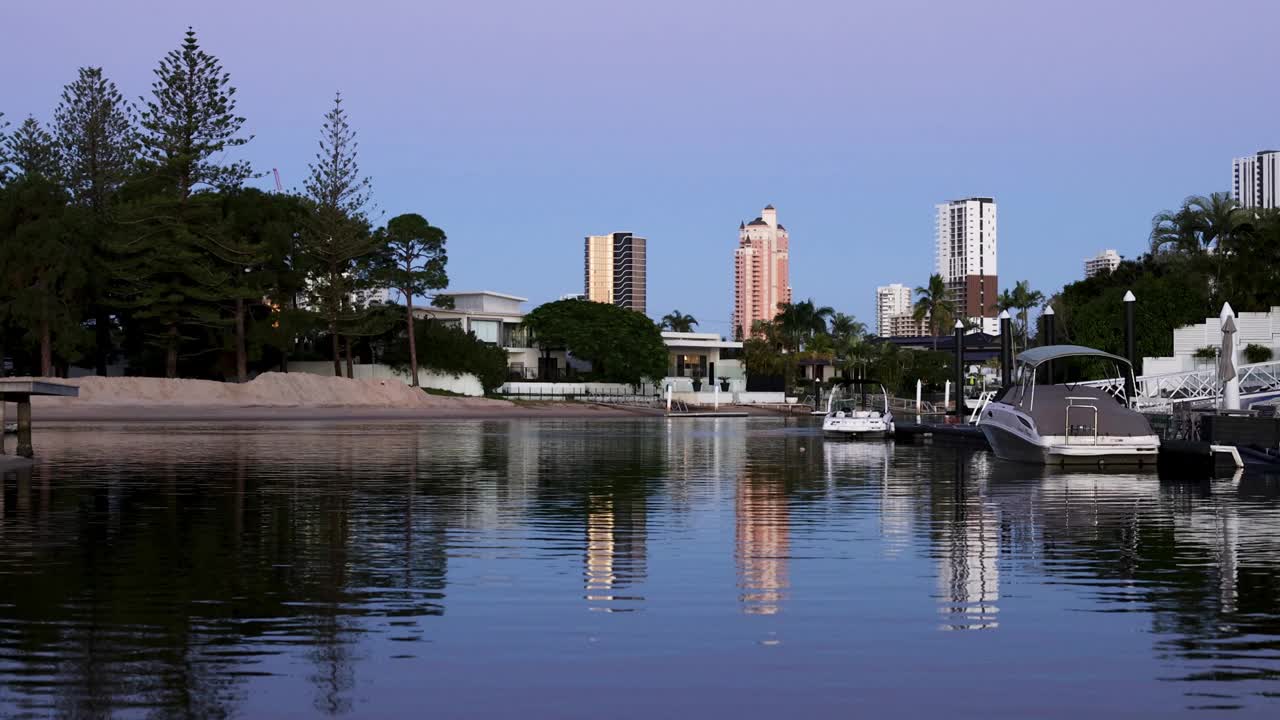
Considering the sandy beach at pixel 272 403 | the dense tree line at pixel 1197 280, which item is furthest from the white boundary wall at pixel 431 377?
the dense tree line at pixel 1197 280

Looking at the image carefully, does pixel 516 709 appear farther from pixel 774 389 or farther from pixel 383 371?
pixel 774 389

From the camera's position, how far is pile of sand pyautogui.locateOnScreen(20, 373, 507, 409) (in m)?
78.7

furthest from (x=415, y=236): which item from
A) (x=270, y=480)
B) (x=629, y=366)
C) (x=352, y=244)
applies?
(x=270, y=480)

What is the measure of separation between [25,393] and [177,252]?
51.7 m

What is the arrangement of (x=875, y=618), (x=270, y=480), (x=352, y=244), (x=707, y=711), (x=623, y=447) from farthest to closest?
(x=352, y=244), (x=623, y=447), (x=270, y=480), (x=875, y=618), (x=707, y=711)

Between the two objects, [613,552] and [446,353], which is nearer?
[613,552]

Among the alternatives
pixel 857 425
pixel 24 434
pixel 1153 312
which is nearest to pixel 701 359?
pixel 1153 312

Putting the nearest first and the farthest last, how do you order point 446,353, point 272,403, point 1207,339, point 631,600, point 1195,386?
point 631,600 → point 1195,386 → point 1207,339 → point 272,403 → point 446,353

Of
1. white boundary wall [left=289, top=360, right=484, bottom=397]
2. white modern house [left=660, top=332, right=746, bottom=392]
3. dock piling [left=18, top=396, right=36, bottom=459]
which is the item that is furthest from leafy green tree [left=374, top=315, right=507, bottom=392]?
dock piling [left=18, top=396, right=36, bottom=459]

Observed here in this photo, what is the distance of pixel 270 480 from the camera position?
2722 cm

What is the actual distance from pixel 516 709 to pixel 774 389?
401ft

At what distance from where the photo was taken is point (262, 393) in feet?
277

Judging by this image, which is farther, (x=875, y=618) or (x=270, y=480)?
(x=270, y=480)

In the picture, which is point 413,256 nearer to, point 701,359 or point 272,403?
point 272,403
